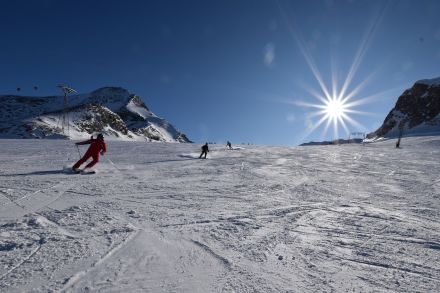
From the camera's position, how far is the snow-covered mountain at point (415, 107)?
A: 11717cm

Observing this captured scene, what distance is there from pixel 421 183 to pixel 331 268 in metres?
9.62

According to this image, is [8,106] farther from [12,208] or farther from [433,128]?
[12,208]

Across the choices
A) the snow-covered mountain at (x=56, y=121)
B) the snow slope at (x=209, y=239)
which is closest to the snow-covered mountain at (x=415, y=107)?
the snow-covered mountain at (x=56, y=121)

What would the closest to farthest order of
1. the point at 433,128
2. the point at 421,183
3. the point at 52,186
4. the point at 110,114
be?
1. the point at 52,186
2. the point at 421,183
3. the point at 433,128
4. the point at 110,114

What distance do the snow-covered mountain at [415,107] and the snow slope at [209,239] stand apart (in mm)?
118621

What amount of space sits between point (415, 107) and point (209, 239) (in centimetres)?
14252

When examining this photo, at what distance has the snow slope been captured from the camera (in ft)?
11.5

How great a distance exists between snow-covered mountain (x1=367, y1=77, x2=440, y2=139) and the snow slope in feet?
389

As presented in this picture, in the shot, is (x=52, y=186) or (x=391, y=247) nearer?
(x=391, y=247)

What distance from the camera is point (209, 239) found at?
4762mm

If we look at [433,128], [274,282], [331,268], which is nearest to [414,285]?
[331,268]

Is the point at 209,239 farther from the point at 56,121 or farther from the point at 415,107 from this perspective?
the point at 415,107

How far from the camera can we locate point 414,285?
3572 mm

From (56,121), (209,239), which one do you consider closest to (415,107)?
(56,121)
